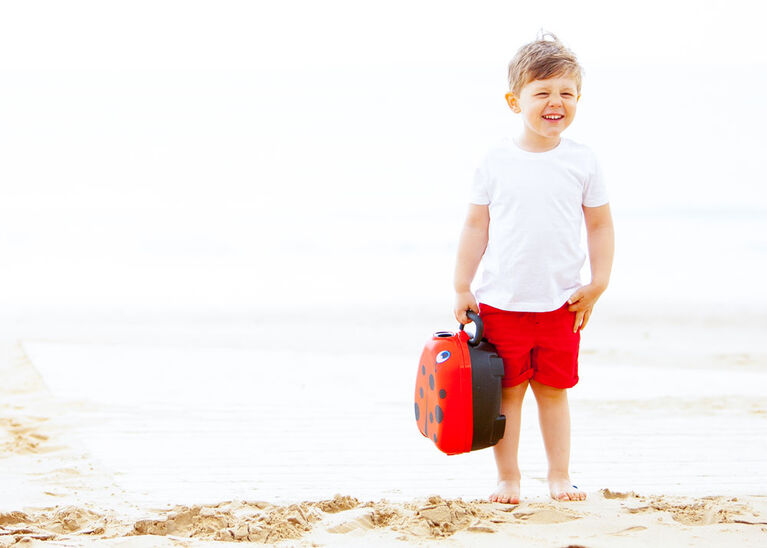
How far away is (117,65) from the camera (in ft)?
110

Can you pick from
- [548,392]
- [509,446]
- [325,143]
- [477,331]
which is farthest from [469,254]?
[325,143]

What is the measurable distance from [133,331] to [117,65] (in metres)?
28.4

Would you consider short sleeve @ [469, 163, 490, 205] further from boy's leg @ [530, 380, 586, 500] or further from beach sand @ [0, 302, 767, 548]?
beach sand @ [0, 302, 767, 548]

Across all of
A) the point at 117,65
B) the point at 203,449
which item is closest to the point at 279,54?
the point at 117,65

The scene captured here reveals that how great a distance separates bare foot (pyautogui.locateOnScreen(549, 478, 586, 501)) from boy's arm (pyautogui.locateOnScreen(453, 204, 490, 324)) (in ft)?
1.95

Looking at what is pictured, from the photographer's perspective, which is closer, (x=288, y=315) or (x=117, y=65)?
(x=288, y=315)

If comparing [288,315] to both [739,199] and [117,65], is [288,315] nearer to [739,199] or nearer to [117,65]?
[739,199]

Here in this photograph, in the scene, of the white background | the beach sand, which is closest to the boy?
the beach sand

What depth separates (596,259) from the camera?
2729 millimetres

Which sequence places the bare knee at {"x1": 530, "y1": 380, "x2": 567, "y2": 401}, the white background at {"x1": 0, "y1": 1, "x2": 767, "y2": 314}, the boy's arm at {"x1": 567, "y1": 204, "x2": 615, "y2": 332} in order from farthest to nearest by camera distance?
the white background at {"x1": 0, "y1": 1, "x2": 767, "y2": 314} < the bare knee at {"x1": 530, "y1": 380, "x2": 567, "y2": 401} < the boy's arm at {"x1": 567, "y1": 204, "x2": 615, "y2": 332}

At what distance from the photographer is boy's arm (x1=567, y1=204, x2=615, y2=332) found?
2.66 metres

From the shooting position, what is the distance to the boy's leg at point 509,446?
8.96 feet

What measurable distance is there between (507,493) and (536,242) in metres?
0.78

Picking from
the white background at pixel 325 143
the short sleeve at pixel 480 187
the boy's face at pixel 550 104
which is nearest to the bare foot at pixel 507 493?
the short sleeve at pixel 480 187
